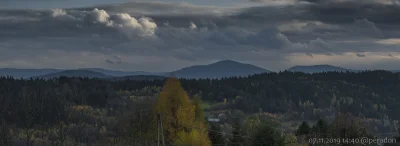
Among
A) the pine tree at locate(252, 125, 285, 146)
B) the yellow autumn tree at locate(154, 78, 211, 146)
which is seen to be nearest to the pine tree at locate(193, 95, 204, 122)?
the yellow autumn tree at locate(154, 78, 211, 146)

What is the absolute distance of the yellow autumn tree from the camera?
233ft

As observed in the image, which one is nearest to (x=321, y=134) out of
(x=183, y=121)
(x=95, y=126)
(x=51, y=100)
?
(x=183, y=121)

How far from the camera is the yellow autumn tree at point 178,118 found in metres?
70.9

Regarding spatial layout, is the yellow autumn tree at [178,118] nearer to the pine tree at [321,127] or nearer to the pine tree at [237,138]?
the pine tree at [237,138]

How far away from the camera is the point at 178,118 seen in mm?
71625

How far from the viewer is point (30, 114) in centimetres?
8394

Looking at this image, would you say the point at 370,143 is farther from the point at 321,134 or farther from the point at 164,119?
the point at 164,119

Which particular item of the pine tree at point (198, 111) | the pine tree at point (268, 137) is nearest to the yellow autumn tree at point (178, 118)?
the pine tree at point (198, 111)

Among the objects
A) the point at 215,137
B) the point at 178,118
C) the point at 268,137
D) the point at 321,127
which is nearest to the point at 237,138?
the point at 215,137

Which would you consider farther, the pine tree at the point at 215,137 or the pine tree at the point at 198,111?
the pine tree at the point at 215,137

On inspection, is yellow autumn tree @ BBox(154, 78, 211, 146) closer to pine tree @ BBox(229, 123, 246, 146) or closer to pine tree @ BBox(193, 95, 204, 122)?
pine tree @ BBox(193, 95, 204, 122)

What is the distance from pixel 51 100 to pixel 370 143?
233ft

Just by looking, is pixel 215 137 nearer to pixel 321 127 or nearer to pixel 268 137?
pixel 321 127

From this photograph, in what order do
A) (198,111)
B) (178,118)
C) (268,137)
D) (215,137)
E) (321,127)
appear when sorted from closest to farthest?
(268,137) < (178,118) < (215,137) < (198,111) < (321,127)
